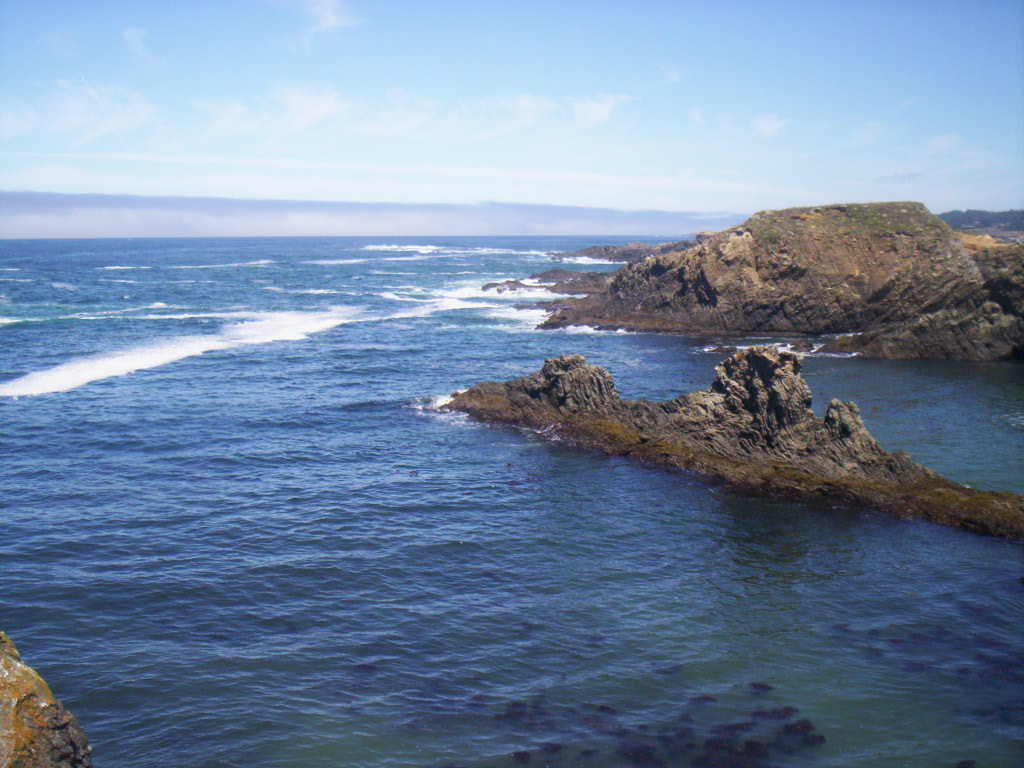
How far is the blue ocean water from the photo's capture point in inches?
566

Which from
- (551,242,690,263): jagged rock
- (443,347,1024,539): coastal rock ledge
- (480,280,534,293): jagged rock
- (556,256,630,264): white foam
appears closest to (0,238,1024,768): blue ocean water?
(443,347,1024,539): coastal rock ledge

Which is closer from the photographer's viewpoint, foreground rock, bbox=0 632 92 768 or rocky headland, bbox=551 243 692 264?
foreground rock, bbox=0 632 92 768

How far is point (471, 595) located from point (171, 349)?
45258 millimetres

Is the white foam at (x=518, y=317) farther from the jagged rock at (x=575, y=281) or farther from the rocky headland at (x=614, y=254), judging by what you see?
the rocky headland at (x=614, y=254)

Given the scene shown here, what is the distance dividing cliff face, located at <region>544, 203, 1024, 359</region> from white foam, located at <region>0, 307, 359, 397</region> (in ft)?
92.7

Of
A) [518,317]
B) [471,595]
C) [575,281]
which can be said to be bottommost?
[471,595]

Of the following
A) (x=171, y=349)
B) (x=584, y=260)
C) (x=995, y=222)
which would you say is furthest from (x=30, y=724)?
(x=995, y=222)

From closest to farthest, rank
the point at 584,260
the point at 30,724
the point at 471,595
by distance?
the point at 30,724 < the point at 471,595 < the point at 584,260

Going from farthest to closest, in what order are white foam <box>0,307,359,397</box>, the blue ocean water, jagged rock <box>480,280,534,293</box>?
jagged rock <box>480,280,534,293</box> < white foam <box>0,307,359,397</box> < the blue ocean water

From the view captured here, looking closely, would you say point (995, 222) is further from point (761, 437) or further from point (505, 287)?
point (761, 437)

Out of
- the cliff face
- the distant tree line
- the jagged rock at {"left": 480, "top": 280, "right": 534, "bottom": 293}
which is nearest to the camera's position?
the cliff face

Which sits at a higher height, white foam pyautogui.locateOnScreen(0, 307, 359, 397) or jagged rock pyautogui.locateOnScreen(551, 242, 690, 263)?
jagged rock pyautogui.locateOnScreen(551, 242, 690, 263)

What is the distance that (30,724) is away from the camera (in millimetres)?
9945

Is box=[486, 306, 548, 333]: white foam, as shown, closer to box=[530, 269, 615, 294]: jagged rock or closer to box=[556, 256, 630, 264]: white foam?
box=[530, 269, 615, 294]: jagged rock
